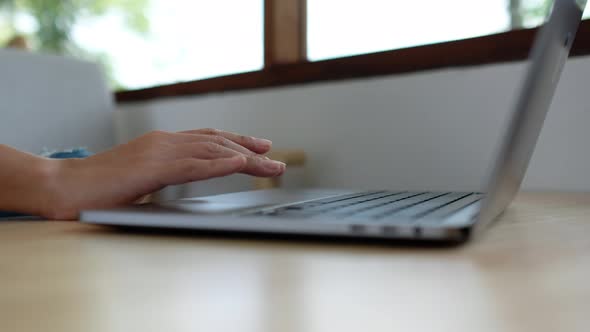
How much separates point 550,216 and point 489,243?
0.25 meters

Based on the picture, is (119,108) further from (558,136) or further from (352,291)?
(352,291)

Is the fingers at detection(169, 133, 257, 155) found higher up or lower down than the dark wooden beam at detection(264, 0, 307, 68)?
lower down

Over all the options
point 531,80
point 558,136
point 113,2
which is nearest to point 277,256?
point 531,80

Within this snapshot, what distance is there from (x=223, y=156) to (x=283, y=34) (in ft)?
3.51

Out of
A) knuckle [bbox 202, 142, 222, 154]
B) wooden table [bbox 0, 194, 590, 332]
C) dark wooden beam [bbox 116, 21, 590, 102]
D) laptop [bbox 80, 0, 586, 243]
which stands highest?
dark wooden beam [bbox 116, 21, 590, 102]

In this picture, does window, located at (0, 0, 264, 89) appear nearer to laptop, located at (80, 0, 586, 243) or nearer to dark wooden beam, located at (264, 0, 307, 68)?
dark wooden beam, located at (264, 0, 307, 68)

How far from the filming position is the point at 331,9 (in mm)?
1647

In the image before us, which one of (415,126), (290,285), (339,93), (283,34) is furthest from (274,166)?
(283,34)

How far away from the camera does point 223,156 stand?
0.70 metres

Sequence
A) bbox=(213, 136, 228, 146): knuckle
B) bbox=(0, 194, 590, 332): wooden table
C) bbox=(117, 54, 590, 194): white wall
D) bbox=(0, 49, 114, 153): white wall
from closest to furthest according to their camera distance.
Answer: bbox=(0, 194, 590, 332): wooden table < bbox=(213, 136, 228, 146): knuckle < bbox=(117, 54, 590, 194): white wall < bbox=(0, 49, 114, 153): white wall

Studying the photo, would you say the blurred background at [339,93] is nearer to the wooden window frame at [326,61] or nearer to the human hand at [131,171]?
the wooden window frame at [326,61]

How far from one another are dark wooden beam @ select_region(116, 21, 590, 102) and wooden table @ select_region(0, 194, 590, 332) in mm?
802

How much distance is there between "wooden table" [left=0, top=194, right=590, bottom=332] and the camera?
Result: 0.82ft

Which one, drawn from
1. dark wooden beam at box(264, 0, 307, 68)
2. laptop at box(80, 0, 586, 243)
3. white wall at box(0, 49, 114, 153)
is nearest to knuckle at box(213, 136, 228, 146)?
laptop at box(80, 0, 586, 243)
